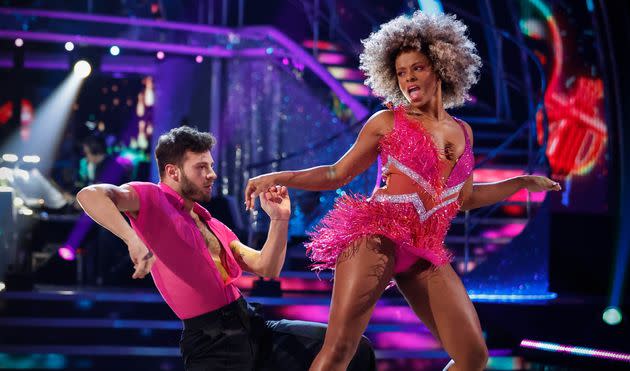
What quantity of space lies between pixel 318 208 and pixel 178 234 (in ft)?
16.9

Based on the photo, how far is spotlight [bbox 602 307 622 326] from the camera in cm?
587

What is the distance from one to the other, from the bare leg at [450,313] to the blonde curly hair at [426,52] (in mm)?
792

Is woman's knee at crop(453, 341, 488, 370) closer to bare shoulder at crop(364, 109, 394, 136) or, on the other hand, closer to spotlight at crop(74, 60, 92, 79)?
bare shoulder at crop(364, 109, 394, 136)

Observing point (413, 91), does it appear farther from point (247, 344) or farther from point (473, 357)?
point (247, 344)

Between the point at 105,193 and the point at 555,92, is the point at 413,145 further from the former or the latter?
the point at 555,92

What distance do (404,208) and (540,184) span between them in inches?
28.9

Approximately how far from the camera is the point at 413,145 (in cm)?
320

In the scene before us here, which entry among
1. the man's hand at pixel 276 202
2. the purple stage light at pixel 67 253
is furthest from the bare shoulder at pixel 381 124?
the purple stage light at pixel 67 253

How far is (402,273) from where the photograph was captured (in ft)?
10.8

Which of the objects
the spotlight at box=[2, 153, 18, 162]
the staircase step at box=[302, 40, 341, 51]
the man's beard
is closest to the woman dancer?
the man's beard

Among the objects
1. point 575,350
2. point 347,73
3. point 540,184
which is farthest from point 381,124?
point 347,73

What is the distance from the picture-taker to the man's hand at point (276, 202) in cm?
325

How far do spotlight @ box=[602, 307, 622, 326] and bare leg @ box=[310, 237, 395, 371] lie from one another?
10.9ft

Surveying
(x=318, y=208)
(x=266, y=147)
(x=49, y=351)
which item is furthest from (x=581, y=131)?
(x=49, y=351)
